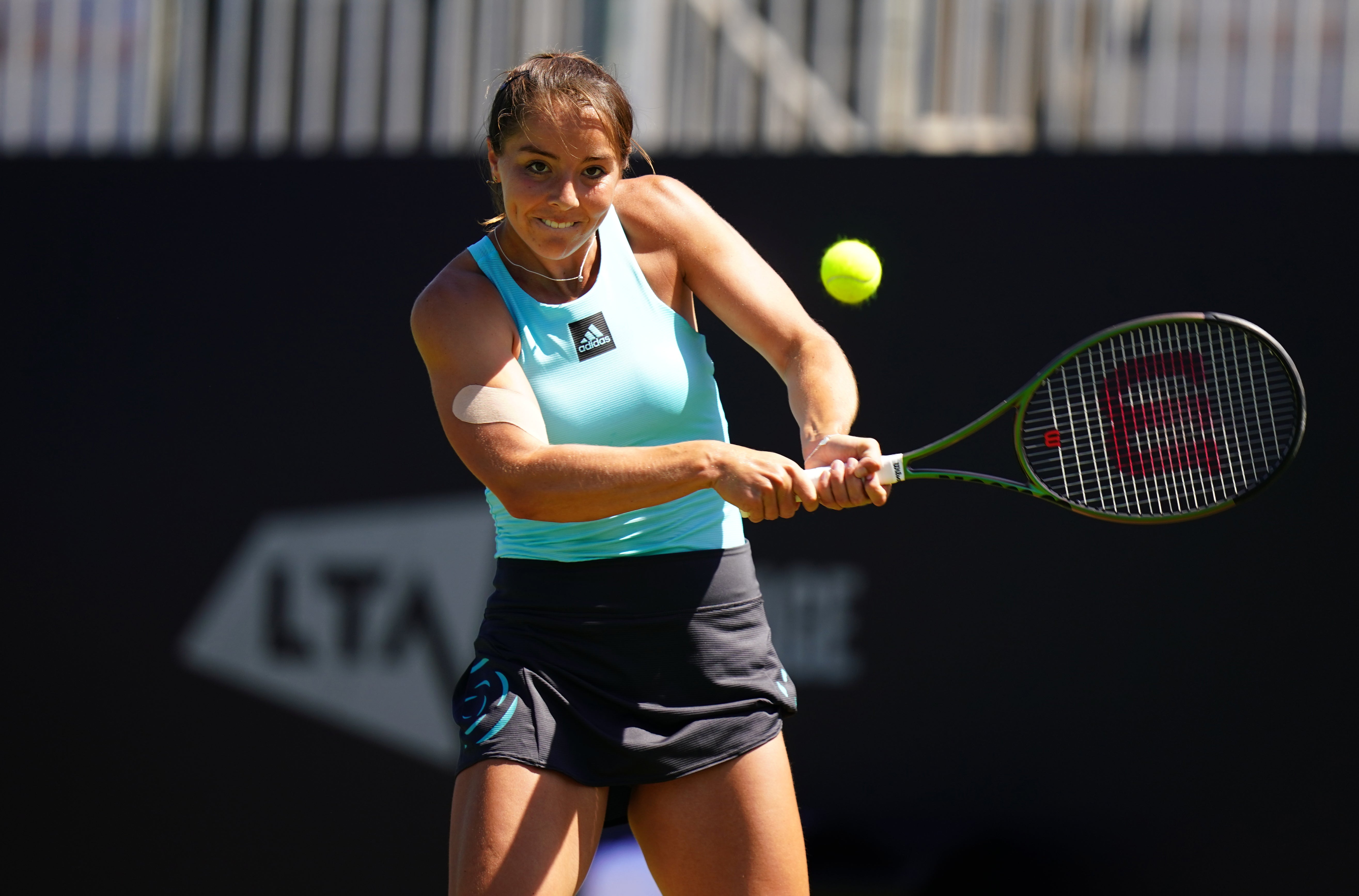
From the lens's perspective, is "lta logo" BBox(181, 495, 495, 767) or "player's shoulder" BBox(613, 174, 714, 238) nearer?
"player's shoulder" BBox(613, 174, 714, 238)

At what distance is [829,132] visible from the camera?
13.2 ft

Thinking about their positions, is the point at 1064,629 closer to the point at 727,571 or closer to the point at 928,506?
the point at 928,506

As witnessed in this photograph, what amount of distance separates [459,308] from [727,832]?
2.73 feet

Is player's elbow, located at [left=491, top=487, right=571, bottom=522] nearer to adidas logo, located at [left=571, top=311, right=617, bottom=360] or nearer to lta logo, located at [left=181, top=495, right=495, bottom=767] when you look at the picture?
adidas logo, located at [left=571, top=311, right=617, bottom=360]

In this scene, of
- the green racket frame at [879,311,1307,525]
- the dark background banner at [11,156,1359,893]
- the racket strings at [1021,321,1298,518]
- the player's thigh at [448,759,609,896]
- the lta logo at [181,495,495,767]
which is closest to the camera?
the player's thigh at [448,759,609,896]

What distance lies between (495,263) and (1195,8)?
280 centimetres

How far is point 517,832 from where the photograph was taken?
169cm

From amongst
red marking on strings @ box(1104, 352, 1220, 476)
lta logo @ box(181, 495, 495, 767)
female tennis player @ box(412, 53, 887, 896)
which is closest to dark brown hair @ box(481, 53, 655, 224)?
female tennis player @ box(412, 53, 887, 896)

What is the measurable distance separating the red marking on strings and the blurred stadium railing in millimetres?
1540

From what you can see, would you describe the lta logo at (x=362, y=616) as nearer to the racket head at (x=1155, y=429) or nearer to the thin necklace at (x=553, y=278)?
the racket head at (x=1155, y=429)

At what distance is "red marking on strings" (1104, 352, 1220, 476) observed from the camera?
2195mm

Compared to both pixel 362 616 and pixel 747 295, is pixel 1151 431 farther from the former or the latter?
pixel 362 616

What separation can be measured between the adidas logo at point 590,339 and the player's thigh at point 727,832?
2.02ft

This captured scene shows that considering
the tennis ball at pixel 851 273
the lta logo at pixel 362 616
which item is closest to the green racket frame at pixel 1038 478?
the tennis ball at pixel 851 273
